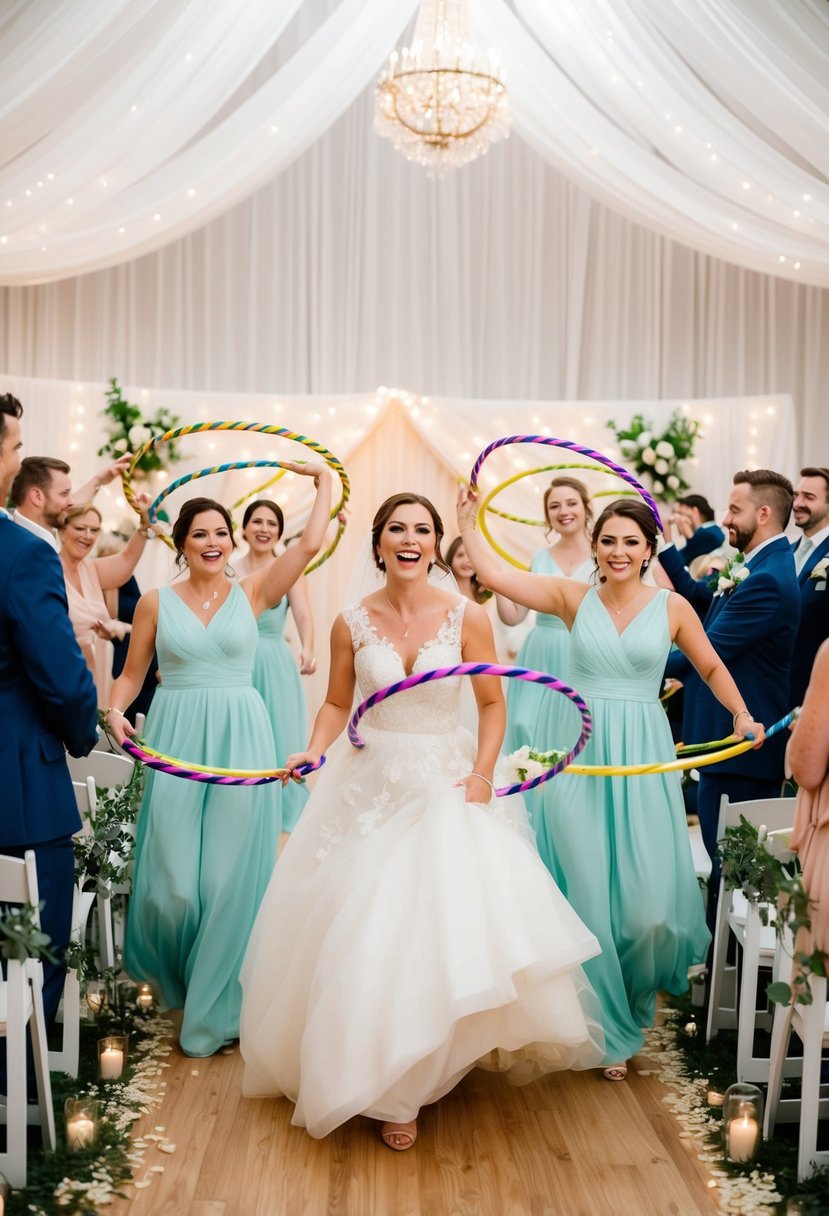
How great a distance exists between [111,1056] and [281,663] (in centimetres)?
327

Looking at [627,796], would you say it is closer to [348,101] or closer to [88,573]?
[88,573]

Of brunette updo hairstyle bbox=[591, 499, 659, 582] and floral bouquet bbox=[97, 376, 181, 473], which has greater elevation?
floral bouquet bbox=[97, 376, 181, 473]

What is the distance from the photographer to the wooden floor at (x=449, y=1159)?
3420 millimetres

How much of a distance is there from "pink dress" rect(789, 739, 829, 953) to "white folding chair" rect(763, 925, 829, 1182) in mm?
121

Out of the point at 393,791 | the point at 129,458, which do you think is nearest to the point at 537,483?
the point at 129,458

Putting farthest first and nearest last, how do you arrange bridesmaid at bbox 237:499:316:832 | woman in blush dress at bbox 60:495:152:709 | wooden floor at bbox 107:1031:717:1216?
bridesmaid at bbox 237:499:316:832 < woman in blush dress at bbox 60:495:152:709 < wooden floor at bbox 107:1031:717:1216

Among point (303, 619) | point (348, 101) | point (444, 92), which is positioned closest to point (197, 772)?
point (303, 619)

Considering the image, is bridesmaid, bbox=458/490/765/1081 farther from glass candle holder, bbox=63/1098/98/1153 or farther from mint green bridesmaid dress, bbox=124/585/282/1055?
glass candle holder, bbox=63/1098/98/1153

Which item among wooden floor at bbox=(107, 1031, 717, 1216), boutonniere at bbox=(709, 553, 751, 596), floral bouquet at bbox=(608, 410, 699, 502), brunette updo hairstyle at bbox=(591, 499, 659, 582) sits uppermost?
floral bouquet at bbox=(608, 410, 699, 502)

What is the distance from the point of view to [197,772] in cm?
443

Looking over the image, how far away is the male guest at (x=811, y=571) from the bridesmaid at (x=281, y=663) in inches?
99.2

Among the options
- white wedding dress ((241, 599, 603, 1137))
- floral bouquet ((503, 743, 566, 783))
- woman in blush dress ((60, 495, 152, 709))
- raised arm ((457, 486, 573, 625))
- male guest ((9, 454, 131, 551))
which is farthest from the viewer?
woman in blush dress ((60, 495, 152, 709))

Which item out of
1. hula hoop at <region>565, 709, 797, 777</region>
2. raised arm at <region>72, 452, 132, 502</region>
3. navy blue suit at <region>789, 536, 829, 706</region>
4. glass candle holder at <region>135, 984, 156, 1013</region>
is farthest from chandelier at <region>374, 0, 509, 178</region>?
glass candle holder at <region>135, 984, 156, 1013</region>

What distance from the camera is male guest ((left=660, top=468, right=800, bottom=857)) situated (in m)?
5.10
